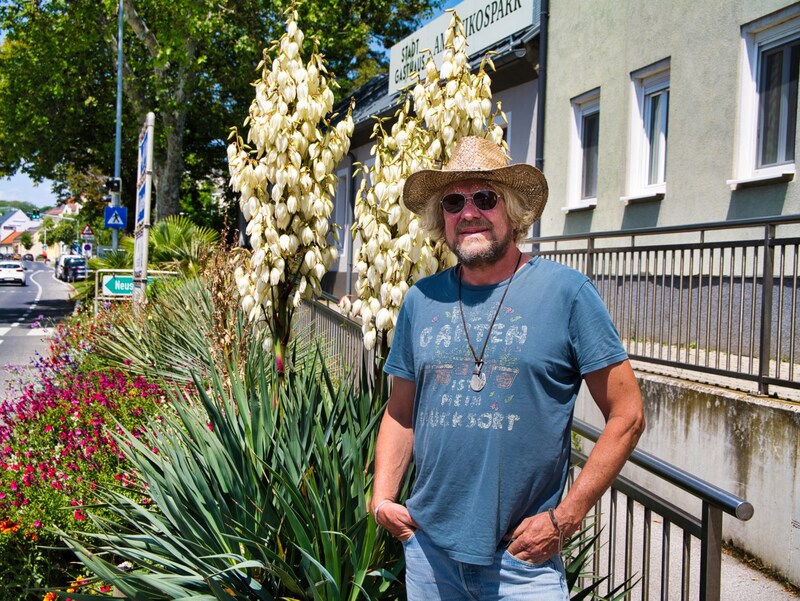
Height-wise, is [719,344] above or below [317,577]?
above

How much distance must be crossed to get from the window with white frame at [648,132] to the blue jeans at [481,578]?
843 cm

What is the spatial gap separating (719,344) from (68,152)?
97.8 feet

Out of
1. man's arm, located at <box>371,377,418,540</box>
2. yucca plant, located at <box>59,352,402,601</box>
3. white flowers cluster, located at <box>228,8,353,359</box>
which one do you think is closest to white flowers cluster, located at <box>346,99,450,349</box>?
white flowers cluster, located at <box>228,8,353,359</box>

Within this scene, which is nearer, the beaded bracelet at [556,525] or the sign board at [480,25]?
the beaded bracelet at [556,525]

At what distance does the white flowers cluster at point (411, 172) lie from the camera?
14.6ft

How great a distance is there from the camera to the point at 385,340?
4727 mm

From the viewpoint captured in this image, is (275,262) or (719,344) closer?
(275,262)

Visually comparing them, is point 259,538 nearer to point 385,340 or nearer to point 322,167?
point 385,340

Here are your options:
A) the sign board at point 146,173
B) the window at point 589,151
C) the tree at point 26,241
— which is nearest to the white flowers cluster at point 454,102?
the sign board at point 146,173

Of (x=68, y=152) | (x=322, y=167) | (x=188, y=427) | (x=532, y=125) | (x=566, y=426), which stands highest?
(x=68, y=152)

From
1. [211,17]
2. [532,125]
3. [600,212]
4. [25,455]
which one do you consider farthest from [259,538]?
[211,17]

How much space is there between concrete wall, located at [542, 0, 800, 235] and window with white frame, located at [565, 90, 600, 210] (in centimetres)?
12

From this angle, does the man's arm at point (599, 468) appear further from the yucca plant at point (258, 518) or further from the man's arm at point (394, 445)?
A: the yucca plant at point (258, 518)

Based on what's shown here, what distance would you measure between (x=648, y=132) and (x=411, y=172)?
267 inches
